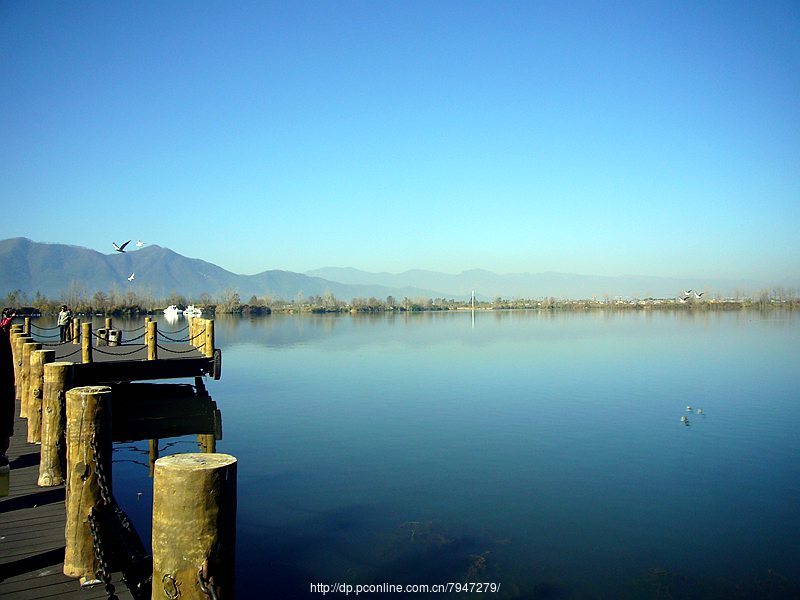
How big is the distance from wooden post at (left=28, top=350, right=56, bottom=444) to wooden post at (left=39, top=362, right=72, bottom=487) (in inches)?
115

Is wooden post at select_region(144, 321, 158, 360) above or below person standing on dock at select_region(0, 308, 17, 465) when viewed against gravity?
below

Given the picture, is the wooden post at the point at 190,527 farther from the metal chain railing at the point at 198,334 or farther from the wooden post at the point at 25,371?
the metal chain railing at the point at 198,334

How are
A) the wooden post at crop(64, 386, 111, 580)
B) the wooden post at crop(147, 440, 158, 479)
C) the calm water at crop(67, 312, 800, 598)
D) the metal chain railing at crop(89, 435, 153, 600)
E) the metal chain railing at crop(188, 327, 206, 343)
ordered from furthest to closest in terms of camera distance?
the metal chain railing at crop(188, 327, 206, 343), the wooden post at crop(147, 440, 158, 479), the calm water at crop(67, 312, 800, 598), the wooden post at crop(64, 386, 111, 580), the metal chain railing at crop(89, 435, 153, 600)

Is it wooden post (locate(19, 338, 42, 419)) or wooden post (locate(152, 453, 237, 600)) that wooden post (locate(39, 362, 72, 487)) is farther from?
wooden post (locate(19, 338, 42, 419))

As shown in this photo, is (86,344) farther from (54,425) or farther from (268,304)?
(268,304)

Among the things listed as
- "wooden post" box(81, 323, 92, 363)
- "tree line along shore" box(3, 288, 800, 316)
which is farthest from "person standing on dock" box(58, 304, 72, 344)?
"tree line along shore" box(3, 288, 800, 316)

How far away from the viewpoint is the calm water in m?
8.98

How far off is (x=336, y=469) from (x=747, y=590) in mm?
8538

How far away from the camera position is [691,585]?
28.0 feet

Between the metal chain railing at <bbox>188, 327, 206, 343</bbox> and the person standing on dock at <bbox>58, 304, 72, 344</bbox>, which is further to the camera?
the person standing on dock at <bbox>58, 304, 72, 344</bbox>

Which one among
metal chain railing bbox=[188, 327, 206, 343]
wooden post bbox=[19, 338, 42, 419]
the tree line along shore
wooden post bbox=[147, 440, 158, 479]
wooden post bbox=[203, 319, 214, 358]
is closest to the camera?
wooden post bbox=[147, 440, 158, 479]

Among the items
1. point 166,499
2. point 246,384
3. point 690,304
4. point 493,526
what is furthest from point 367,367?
point 690,304

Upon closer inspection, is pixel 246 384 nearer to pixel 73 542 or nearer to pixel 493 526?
pixel 493 526

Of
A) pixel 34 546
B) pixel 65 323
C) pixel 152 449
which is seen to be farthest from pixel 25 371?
pixel 65 323
